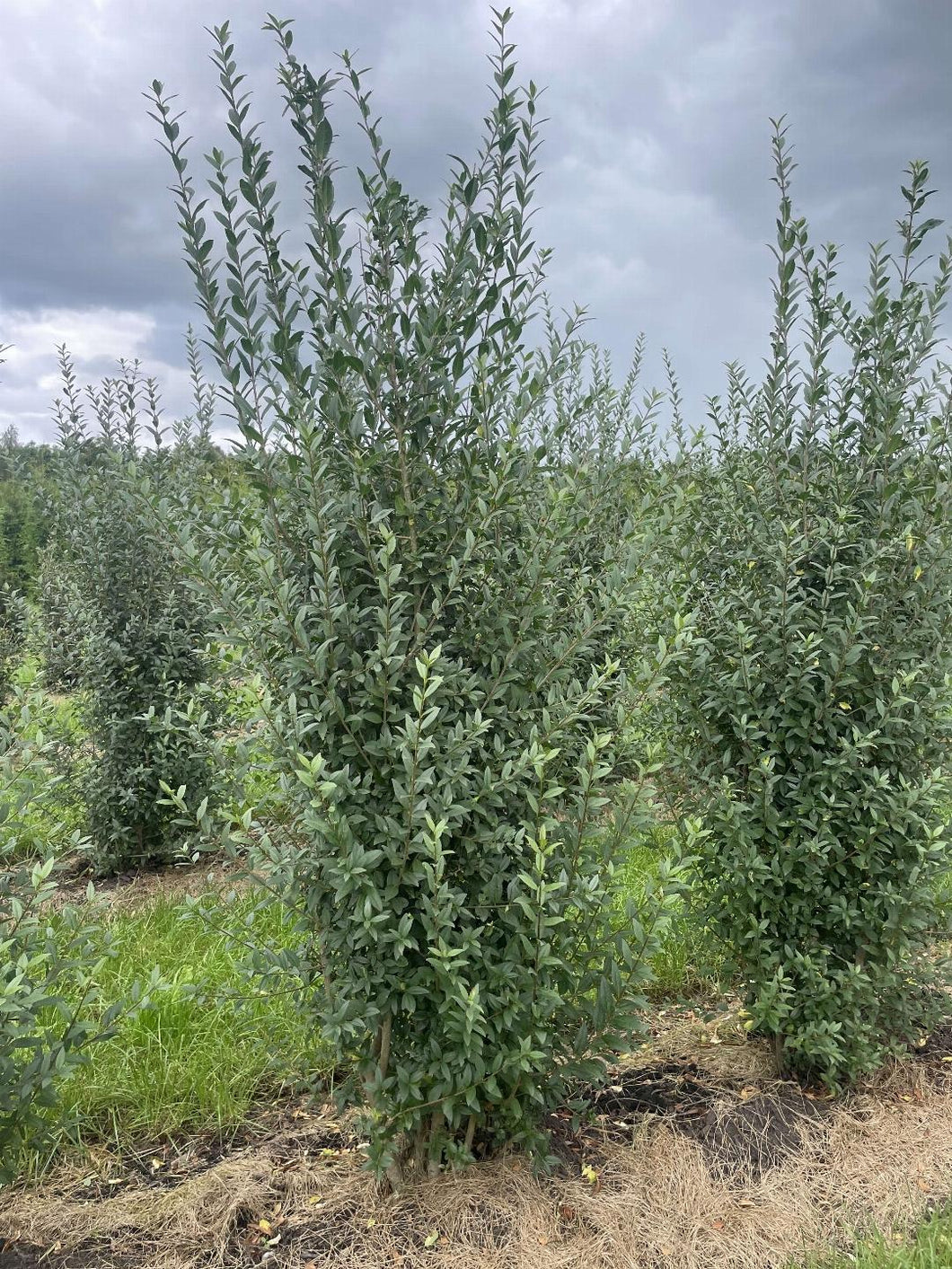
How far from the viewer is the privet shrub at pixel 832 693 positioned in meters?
3.45

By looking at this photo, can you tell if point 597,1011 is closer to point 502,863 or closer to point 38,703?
point 502,863

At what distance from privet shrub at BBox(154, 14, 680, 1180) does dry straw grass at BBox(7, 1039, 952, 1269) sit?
0.68ft

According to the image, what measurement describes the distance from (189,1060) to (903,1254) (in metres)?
2.54

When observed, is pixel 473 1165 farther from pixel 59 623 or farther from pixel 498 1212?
pixel 59 623

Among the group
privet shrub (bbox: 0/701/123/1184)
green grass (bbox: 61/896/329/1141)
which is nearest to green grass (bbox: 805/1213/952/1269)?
green grass (bbox: 61/896/329/1141)

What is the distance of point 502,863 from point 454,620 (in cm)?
74

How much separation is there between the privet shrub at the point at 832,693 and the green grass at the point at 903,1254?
628 millimetres

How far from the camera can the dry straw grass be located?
9.04ft

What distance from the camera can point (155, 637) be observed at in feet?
21.4

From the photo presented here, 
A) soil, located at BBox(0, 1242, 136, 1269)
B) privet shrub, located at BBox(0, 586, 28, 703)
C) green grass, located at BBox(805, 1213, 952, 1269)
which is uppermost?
privet shrub, located at BBox(0, 586, 28, 703)

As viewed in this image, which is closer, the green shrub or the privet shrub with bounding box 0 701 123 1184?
the privet shrub with bounding box 0 701 123 1184

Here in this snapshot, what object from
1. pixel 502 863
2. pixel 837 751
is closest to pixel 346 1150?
pixel 502 863

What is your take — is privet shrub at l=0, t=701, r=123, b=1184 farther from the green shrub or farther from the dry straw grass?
the green shrub

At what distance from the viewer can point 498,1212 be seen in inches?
111
